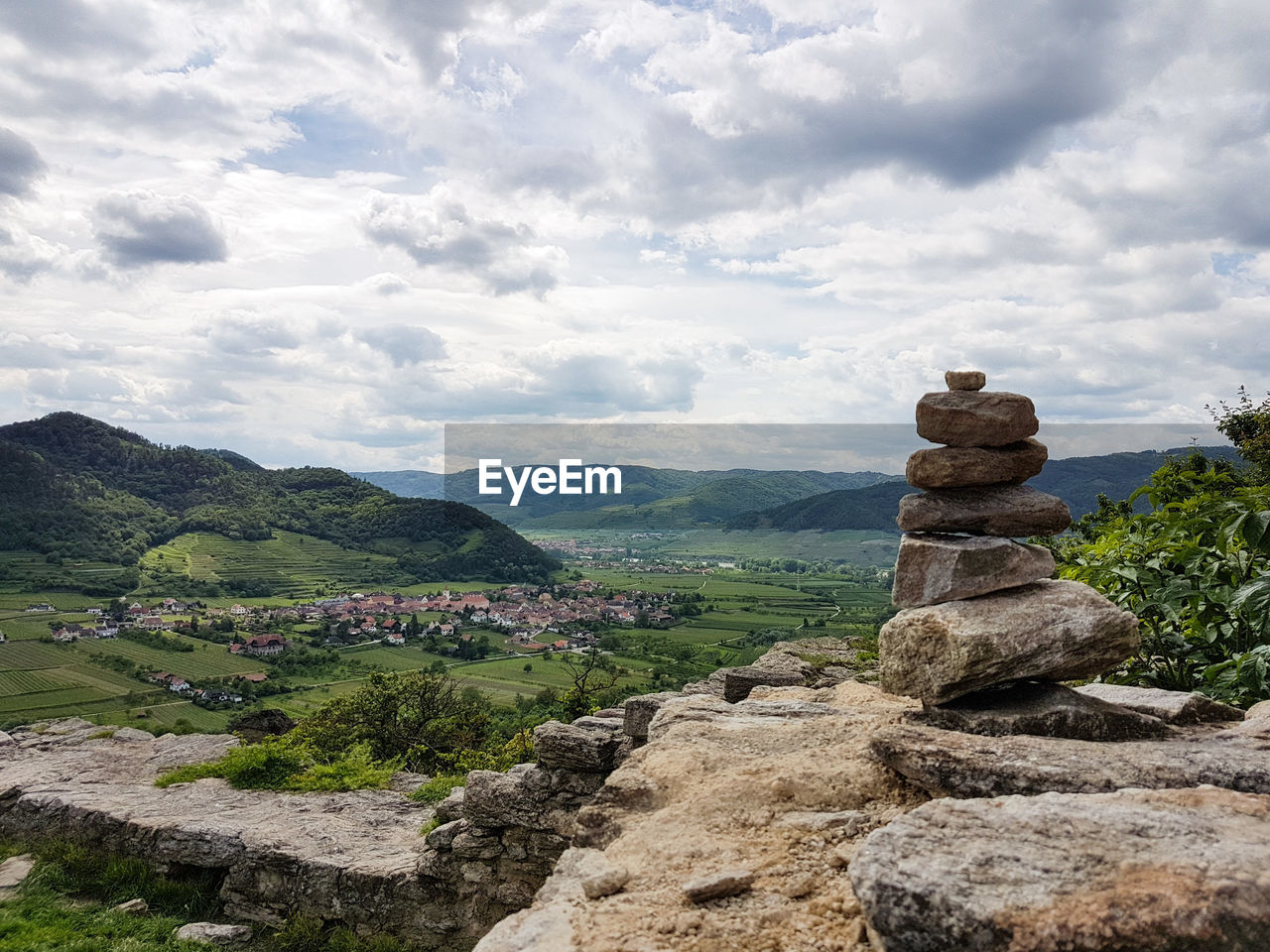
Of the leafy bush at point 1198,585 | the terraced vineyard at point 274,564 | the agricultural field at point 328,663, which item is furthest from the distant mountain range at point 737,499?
the leafy bush at point 1198,585

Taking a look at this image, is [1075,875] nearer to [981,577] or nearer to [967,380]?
[981,577]

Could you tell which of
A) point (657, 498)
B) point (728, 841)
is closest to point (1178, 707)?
point (728, 841)

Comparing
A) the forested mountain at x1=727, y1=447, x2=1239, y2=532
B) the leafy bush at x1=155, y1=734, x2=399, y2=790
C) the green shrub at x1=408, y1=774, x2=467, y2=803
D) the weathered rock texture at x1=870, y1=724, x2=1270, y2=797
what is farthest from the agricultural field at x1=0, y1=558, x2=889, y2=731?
the weathered rock texture at x1=870, y1=724, x2=1270, y2=797

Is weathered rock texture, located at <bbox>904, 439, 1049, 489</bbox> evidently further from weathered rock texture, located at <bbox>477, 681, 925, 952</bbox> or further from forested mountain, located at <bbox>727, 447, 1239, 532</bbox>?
forested mountain, located at <bbox>727, 447, 1239, 532</bbox>

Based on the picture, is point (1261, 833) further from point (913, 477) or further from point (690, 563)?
point (690, 563)

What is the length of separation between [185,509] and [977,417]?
492ft

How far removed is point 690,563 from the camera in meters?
133

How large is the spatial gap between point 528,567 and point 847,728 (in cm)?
11637

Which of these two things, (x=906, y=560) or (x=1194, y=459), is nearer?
(x=906, y=560)

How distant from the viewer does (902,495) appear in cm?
4066

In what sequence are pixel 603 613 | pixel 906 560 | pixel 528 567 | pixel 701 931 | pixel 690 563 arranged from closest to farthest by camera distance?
pixel 701 931
pixel 906 560
pixel 603 613
pixel 528 567
pixel 690 563

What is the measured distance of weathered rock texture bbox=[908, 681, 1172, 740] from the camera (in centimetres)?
715

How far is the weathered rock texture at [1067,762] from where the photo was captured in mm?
5988

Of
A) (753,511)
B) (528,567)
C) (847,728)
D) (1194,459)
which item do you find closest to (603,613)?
(528,567)
